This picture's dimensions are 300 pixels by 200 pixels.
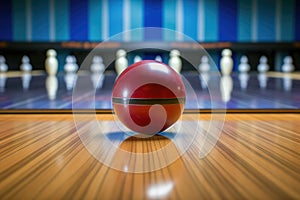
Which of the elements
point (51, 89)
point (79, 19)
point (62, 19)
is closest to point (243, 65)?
point (79, 19)

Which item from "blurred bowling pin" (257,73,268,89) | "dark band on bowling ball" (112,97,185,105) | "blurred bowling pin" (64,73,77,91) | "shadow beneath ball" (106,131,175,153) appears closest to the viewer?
"shadow beneath ball" (106,131,175,153)

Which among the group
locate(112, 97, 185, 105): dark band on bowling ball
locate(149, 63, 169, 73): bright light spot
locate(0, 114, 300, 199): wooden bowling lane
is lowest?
locate(0, 114, 300, 199): wooden bowling lane

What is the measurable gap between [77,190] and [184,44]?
5.93m

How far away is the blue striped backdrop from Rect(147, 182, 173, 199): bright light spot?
6.24 m

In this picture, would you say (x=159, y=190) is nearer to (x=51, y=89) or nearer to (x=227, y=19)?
(x=51, y=89)

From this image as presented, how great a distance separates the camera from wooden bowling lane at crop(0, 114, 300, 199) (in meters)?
0.88

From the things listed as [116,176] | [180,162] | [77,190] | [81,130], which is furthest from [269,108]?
Answer: [77,190]

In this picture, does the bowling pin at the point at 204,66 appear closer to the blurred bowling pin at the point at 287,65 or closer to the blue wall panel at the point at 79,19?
the blurred bowling pin at the point at 287,65

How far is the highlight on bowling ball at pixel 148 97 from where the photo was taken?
147 cm

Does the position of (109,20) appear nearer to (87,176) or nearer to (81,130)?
(81,130)

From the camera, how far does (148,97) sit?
1472 millimetres

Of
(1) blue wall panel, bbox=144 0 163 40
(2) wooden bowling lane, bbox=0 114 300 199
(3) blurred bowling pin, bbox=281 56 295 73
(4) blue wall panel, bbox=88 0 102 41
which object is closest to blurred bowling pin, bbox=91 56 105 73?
(4) blue wall panel, bbox=88 0 102 41

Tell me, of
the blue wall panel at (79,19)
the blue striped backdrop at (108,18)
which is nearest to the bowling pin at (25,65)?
the blue striped backdrop at (108,18)

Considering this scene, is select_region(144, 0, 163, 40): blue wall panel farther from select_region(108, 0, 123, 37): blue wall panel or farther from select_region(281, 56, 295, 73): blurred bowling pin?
select_region(281, 56, 295, 73): blurred bowling pin
